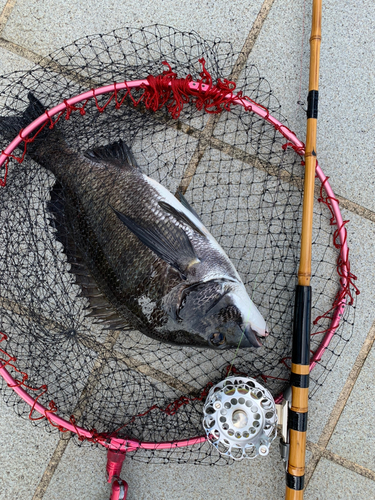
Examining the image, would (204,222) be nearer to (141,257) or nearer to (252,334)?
(141,257)

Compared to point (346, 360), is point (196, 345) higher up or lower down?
higher up

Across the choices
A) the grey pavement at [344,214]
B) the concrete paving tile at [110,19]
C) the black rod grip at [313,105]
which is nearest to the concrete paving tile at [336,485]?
the grey pavement at [344,214]

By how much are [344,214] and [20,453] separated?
297 cm

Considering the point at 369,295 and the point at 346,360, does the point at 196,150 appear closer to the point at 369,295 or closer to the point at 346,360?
the point at 369,295

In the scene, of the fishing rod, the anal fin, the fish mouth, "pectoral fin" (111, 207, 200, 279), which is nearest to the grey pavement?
the fishing rod

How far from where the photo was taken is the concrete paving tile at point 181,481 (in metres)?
2.64

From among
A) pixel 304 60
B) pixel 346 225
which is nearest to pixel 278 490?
pixel 346 225

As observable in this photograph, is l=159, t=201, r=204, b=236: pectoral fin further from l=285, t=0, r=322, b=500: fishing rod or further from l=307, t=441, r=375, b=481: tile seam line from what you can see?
l=307, t=441, r=375, b=481: tile seam line

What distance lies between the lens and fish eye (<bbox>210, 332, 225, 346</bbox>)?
85.5 inches

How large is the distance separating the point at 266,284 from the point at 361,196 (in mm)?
950

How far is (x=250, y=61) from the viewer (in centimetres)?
268

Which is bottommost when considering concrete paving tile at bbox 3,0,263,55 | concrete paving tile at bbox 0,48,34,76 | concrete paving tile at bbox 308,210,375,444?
concrete paving tile at bbox 308,210,375,444

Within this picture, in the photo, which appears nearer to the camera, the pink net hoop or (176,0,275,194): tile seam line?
the pink net hoop

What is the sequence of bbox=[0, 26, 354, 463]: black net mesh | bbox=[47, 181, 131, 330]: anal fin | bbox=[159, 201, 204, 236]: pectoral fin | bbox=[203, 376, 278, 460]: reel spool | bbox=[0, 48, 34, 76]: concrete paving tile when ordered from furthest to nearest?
bbox=[0, 48, 34, 76]: concrete paving tile
bbox=[0, 26, 354, 463]: black net mesh
bbox=[47, 181, 131, 330]: anal fin
bbox=[159, 201, 204, 236]: pectoral fin
bbox=[203, 376, 278, 460]: reel spool
